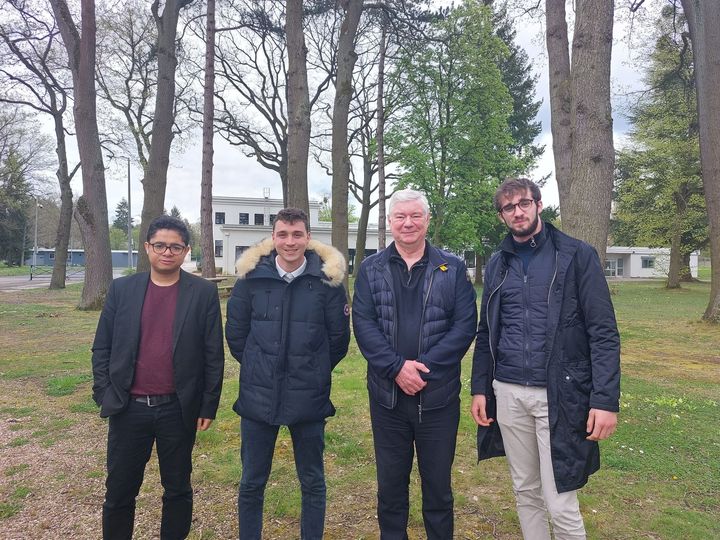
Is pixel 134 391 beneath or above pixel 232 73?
beneath

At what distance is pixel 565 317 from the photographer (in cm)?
236

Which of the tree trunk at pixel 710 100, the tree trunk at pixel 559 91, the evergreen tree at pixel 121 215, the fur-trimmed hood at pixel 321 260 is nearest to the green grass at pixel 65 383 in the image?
the fur-trimmed hood at pixel 321 260

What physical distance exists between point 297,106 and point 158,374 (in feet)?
26.1

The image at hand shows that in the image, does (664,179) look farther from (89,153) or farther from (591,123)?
(89,153)

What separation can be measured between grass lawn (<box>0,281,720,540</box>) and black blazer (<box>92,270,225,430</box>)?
1.03 meters

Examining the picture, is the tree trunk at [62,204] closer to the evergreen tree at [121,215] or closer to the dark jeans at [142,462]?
the dark jeans at [142,462]

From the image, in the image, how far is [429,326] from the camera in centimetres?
260

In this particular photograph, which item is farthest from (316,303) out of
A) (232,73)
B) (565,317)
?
(232,73)

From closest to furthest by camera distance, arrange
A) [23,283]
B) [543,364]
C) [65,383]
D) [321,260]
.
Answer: [543,364] → [321,260] → [65,383] → [23,283]

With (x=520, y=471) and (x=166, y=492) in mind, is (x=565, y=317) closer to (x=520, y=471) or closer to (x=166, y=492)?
(x=520, y=471)

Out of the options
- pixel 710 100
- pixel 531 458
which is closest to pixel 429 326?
pixel 531 458

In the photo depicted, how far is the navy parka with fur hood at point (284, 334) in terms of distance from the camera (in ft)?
8.64

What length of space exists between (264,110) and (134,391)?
24331mm

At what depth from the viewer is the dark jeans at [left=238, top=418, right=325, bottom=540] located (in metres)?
2.67
